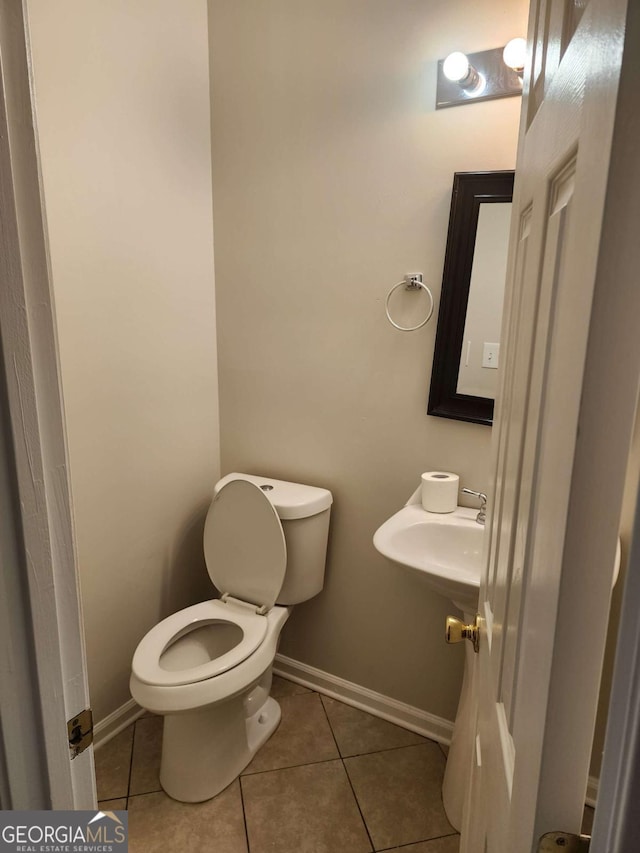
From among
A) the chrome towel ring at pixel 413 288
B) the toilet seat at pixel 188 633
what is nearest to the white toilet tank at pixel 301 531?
the toilet seat at pixel 188 633

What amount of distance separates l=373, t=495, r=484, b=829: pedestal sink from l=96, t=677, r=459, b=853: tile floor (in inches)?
5.0

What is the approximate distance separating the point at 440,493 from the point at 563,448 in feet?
4.20

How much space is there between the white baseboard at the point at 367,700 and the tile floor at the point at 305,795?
0.03 metres

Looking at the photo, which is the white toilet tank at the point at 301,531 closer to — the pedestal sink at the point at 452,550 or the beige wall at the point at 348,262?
the beige wall at the point at 348,262

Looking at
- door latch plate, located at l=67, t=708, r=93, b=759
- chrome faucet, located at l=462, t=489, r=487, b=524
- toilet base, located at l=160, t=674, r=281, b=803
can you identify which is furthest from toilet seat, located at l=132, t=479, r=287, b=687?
door latch plate, located at l=67, t=708, r=93, b=759

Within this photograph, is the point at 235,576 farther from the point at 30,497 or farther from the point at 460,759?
the point at 30,497

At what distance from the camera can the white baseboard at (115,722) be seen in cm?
181

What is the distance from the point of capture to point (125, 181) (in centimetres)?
166

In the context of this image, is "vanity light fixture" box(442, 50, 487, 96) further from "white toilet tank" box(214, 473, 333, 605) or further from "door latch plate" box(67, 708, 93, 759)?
"door latch plate" box(67, 708, 93, 759)

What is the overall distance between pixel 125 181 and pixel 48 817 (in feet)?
5.42

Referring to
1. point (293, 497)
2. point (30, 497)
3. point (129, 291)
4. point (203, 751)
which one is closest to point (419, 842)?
point (203, 751)

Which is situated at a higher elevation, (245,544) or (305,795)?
(245,544)

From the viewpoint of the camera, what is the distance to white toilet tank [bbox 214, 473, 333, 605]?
182cm

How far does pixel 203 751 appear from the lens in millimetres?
1614
